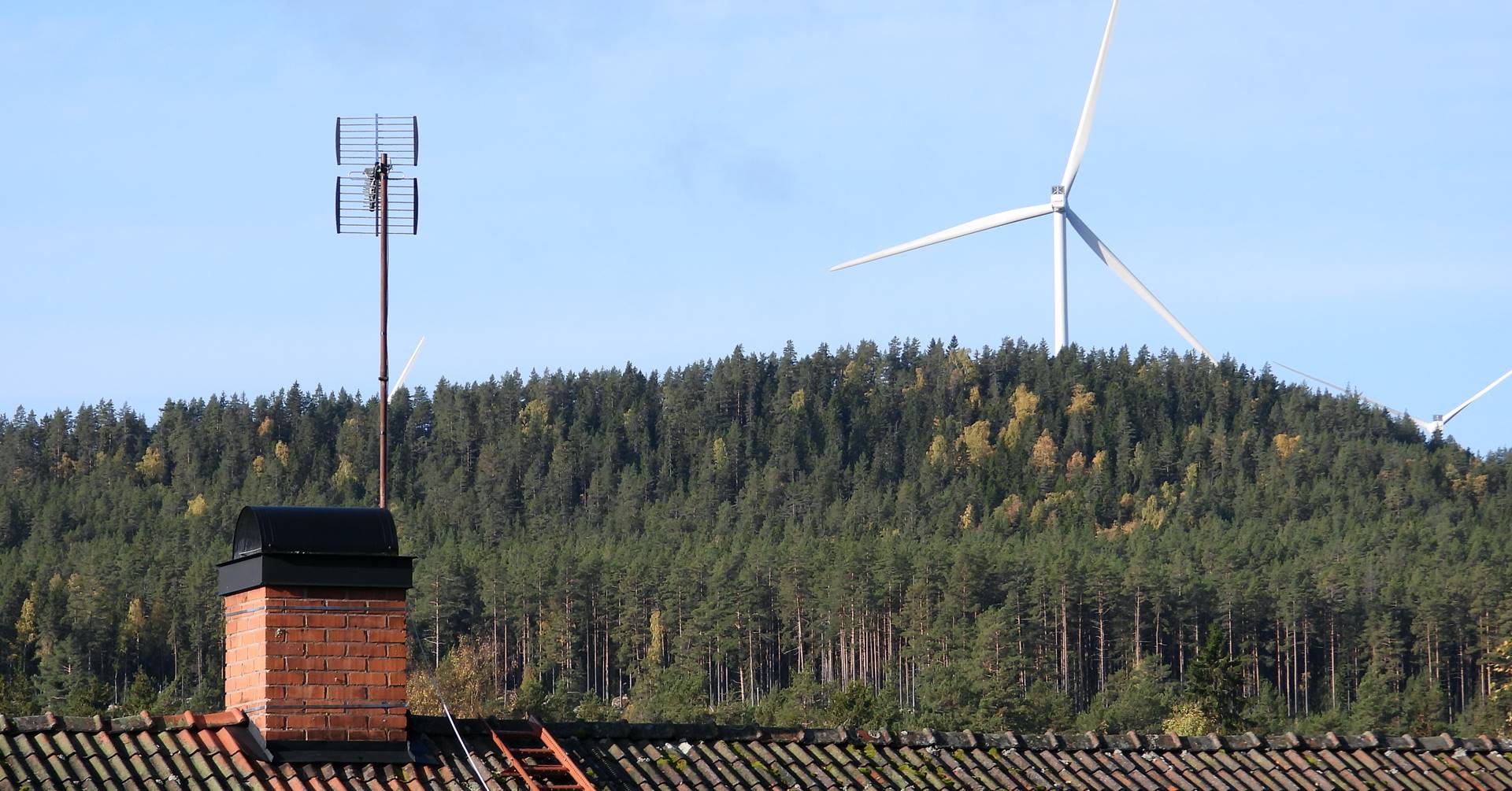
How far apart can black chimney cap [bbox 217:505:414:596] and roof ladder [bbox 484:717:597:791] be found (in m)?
1.34

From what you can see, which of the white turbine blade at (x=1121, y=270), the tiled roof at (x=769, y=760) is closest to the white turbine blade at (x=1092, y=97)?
the white turbine blade at (x=1121, y=270)

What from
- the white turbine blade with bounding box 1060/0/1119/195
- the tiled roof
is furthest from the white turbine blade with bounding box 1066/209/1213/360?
the tiled roof

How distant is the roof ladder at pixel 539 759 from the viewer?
15.1m

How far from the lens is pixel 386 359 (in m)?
18.6

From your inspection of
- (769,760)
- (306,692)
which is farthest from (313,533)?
(769,760)

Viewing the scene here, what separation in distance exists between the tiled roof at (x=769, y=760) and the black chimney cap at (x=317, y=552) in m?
1.02

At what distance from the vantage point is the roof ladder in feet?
49.4

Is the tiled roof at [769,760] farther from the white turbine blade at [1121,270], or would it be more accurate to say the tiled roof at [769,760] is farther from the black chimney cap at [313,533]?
the white turbine blade at [1121,270]

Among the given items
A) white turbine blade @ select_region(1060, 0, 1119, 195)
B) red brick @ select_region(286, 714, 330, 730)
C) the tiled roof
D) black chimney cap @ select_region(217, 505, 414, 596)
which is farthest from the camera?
white turbine blade @ select_region(1060, 0, 1119, 195)

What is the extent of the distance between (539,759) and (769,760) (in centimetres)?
170

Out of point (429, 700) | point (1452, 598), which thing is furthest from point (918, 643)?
point (429, 700)

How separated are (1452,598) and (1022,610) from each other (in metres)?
34.0

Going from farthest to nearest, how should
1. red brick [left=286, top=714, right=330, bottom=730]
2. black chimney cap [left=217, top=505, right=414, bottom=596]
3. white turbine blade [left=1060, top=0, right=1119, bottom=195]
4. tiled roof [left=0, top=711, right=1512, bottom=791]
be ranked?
white turbine blade [left=1060, top=0, right=1119, bottom=195], black chimney cap [left=217, top=505, right=414, bottom=596], red brick [left=286, top=714, right=330, bottom=730], tiled roof [left=0, top=711, right=1512, bottom=791]

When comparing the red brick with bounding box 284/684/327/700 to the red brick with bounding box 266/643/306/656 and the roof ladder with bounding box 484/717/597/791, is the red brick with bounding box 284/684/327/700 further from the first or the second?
the roof ladder with bounding box 484/717/597/791
